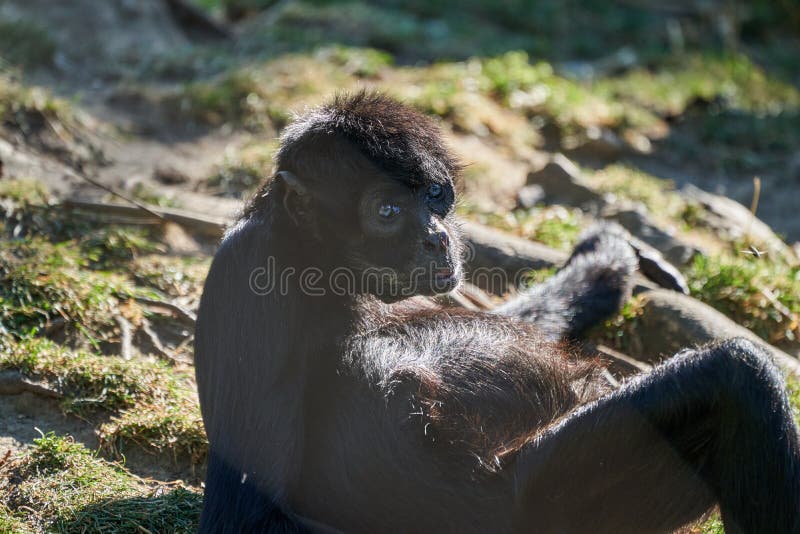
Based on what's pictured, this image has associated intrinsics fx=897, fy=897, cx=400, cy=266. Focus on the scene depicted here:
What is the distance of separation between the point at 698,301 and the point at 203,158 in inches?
228

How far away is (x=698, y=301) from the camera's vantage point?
7406 millimetres

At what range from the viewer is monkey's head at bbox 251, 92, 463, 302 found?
4992 millimetres

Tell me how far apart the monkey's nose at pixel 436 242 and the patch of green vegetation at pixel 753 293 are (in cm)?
366

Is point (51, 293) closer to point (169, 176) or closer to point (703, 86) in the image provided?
point (169, 176)

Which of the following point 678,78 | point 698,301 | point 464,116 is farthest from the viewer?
point 678,78

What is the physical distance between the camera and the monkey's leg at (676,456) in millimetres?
4102

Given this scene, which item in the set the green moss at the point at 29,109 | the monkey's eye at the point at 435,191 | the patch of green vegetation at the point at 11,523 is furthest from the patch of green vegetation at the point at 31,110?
the monkey's eye at the point at 435,191

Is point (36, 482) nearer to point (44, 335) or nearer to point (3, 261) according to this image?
point (44, 335)

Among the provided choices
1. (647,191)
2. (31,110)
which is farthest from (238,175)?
(647,191)

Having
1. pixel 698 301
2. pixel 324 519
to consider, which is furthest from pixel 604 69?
pixel 324 519

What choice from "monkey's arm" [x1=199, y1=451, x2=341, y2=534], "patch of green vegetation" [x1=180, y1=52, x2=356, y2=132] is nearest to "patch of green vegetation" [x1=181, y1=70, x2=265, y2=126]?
"patch of green vegetation" [x1=180, y1=52, x2=356, y2=132]

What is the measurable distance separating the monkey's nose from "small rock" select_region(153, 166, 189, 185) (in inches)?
213

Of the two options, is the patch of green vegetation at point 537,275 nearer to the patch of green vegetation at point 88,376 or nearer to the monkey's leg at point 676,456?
the patch of green vegetation at point 88,376

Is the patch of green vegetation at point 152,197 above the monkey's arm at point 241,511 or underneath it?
above
